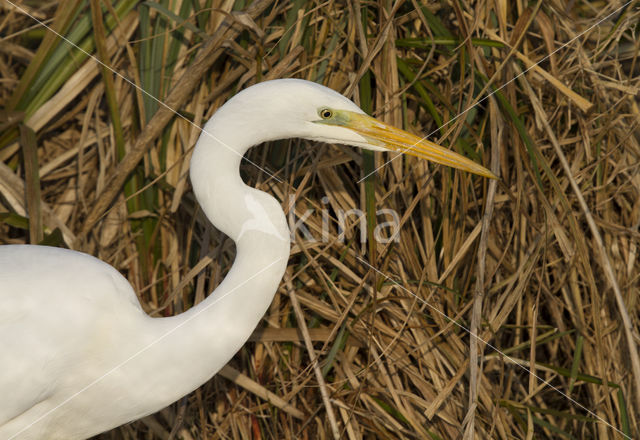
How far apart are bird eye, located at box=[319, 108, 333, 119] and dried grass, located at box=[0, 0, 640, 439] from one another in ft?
0.98

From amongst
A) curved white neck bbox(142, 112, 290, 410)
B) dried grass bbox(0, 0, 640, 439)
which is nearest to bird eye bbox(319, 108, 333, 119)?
curved white neck bbox(142, 112, 290, 410)

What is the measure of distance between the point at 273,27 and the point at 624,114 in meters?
0.94

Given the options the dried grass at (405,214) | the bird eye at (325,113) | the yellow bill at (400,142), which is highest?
→ the bird eye at (325,113)

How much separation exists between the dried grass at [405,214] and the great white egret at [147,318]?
0.38 meters

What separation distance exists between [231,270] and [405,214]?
53 centimetres

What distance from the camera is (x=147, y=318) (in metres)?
1.39

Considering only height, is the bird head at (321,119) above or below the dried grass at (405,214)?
above

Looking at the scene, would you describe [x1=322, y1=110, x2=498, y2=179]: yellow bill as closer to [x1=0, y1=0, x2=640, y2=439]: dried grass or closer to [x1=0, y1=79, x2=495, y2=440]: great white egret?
[x1=0, y1=79, x2=495, y2=440]: great white egret

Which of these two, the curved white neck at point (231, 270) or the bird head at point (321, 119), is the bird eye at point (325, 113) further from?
the curved white neck at point (231, 270)

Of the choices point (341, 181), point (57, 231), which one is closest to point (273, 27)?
point (341, 181)

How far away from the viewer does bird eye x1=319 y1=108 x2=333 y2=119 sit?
140 cm

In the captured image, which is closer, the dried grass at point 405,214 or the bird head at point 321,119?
the bird head at point 321,119

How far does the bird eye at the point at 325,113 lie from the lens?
1.40 m

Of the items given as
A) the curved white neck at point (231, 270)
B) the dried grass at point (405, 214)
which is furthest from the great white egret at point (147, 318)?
the dried grass at point (405, 214)
